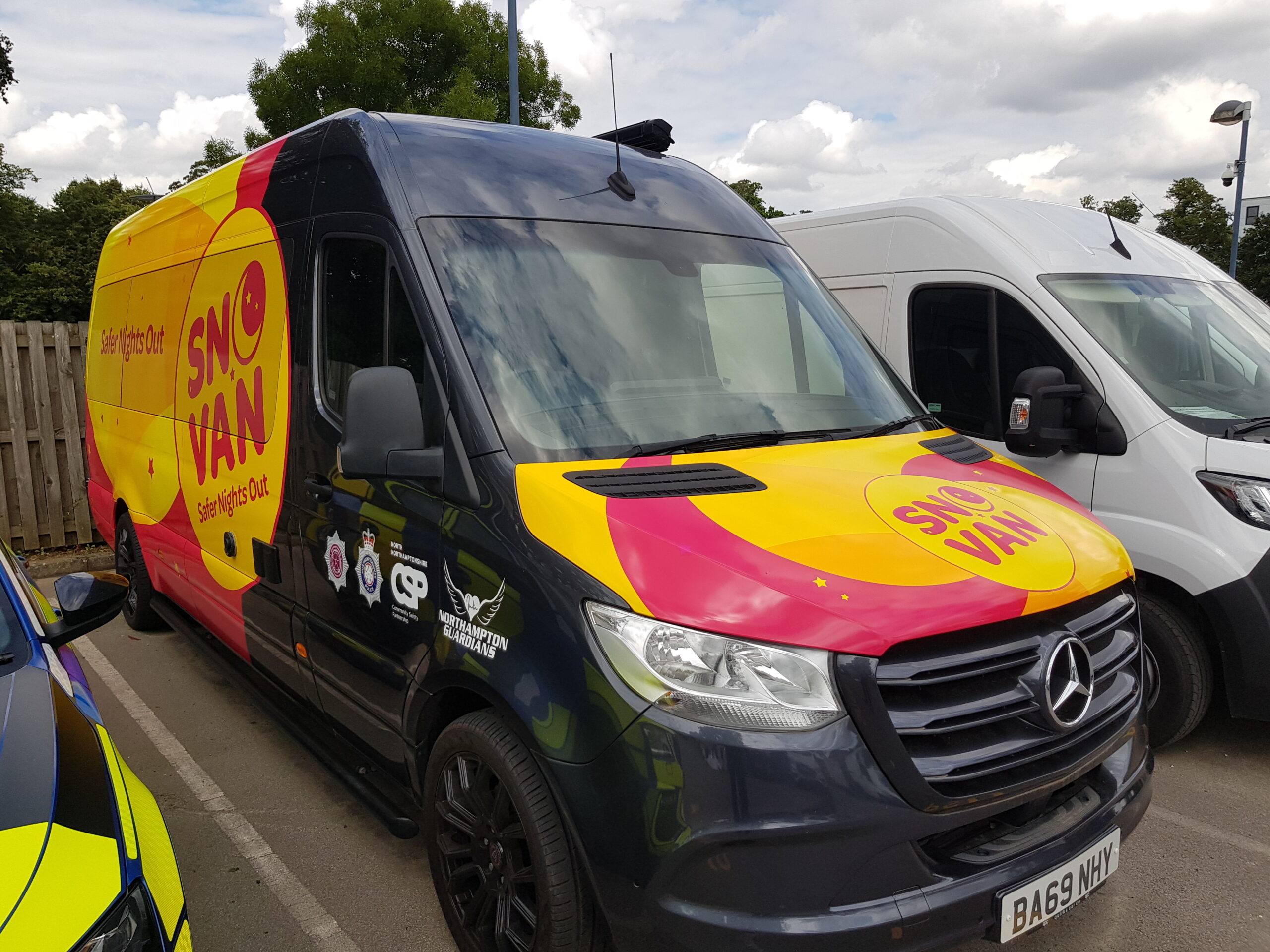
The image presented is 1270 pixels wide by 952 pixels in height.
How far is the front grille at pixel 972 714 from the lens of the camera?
2.03 metres

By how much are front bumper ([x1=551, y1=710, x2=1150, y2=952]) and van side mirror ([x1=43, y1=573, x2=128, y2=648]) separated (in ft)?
5.41

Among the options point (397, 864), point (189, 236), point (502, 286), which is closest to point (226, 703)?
point (397, 864)

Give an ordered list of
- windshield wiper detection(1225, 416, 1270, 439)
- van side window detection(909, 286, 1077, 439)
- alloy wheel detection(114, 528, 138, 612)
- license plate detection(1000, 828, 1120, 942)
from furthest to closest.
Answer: alloy wheel detection(114, 528, 138, 612)
van side window detection(909, 286, 1077, 439)
windshield wiper detection(1225, 416, 1270, 439)
license plate detection(1000, 828, 1120, 942)

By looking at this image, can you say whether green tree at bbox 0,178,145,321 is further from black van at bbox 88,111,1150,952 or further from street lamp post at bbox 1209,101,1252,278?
black van at bbox 88,111,1150,952

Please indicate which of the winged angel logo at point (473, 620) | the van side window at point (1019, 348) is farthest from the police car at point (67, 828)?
the van side window at point (1019, 348)

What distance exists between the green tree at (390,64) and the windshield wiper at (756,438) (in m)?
21.1

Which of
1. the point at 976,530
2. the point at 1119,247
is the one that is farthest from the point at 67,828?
the point at 1119,247

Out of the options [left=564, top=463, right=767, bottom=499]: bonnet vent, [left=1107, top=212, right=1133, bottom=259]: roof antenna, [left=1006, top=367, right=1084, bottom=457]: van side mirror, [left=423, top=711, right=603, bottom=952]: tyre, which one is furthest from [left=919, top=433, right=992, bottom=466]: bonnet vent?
[left=1107, top=212, right=1133, bottom=259]: roof antenna

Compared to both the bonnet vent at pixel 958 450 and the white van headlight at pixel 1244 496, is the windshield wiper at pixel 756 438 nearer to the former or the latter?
the bonnet vent at pixel 958 450

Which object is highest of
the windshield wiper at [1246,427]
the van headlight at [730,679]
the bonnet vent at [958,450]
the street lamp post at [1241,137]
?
the street lamp post at [1241,137]

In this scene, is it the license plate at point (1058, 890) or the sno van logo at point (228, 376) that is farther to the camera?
the sno van logo at point (228, 376)

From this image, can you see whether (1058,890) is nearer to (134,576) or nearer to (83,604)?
(83,604)

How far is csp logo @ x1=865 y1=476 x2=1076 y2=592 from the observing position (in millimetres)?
2320

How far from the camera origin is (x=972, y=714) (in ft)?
7.05
